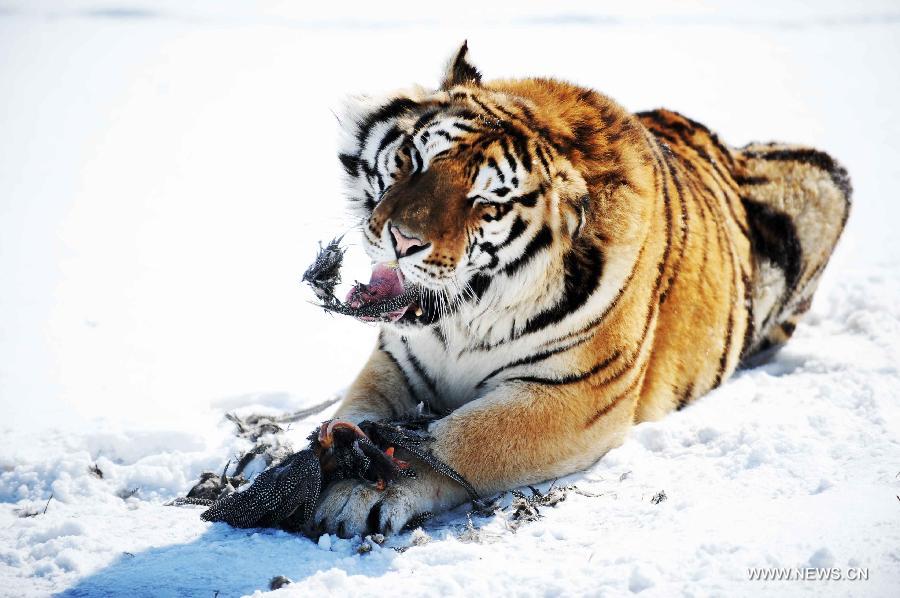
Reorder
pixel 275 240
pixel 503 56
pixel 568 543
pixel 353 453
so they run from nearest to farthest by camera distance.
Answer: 1. pixel 568 543
2. pixel 353 453
3. pixel 275 240
4. pixel 503 56

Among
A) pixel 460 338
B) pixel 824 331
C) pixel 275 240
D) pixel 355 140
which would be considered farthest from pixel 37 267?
pixel 824 331

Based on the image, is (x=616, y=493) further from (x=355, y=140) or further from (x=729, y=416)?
(x=355, y=140)

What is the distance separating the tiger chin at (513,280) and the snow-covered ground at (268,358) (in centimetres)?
16

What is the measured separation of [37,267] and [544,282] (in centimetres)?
315

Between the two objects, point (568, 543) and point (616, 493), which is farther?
point (616, 493)

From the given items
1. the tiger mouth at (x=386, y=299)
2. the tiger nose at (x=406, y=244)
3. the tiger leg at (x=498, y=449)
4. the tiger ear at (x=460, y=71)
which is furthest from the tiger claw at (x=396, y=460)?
the tiger ear at (x=460, y=71)

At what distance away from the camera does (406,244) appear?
2.31 meters

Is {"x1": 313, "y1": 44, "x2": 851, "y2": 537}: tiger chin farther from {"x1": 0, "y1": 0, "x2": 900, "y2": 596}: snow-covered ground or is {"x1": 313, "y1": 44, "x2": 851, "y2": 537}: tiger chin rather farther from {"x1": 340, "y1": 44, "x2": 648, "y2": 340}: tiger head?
{"x1": 0, "y1": 0, "x2": 900, "y2": 596}: snow-covered ground

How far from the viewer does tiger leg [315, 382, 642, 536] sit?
2266 millimetres

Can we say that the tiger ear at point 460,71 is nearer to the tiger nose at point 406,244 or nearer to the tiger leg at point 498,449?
the tiger nose at point 406,244

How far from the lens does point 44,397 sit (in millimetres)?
3158

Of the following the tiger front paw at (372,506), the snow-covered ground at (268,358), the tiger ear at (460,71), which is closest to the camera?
the snow-covered ground at (268,358)

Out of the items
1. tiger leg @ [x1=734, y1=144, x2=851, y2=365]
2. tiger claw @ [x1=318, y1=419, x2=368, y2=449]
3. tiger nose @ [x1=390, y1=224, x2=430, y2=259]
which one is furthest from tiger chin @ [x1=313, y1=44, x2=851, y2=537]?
tiger leg @ [x1=734, y1=144, x2=851, y2=365]

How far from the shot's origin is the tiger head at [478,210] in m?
2.36
